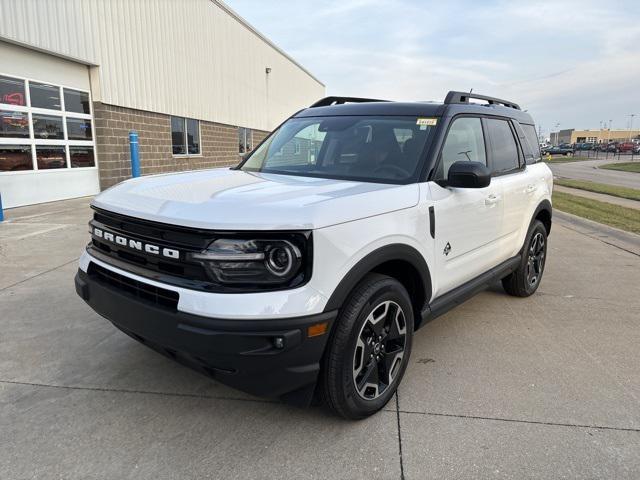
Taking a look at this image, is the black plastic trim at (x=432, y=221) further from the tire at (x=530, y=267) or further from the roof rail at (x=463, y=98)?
the tire at (x=530, y=267)

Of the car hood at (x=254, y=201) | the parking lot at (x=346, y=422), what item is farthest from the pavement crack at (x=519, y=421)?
the car hood at (x=254, y=201)

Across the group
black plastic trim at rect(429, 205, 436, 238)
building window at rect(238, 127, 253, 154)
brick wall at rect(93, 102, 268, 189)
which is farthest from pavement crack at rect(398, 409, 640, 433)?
building window at rect(238, 127, 253, 154)

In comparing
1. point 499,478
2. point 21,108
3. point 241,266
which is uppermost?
point 21,108

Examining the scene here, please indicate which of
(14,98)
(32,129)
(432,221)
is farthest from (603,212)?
(14,98)

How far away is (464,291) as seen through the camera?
141 inches

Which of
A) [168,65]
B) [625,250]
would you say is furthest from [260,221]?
[168,65]

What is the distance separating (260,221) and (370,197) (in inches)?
28.7

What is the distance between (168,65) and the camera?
15.3 metres

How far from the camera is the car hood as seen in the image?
2.22 m

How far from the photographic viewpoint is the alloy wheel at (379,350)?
267cm

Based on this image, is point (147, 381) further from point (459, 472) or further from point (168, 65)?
point (168, 65)

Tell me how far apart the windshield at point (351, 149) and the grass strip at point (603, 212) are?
290 inches

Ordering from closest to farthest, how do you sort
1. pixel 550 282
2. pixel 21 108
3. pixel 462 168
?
pixel 462 168 < pixel 550 282 < pixel 21 108

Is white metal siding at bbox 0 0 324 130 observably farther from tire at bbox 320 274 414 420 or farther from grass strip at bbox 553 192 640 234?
grass strip at bbox 553 192 640 234
